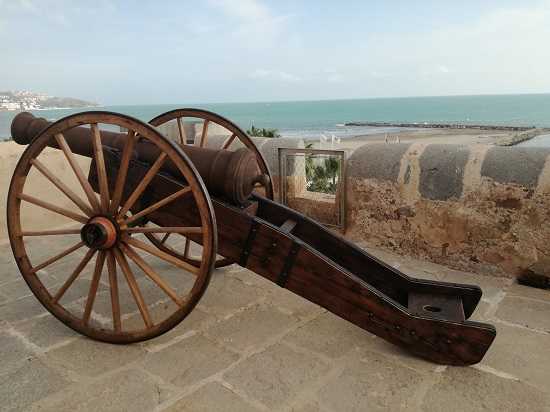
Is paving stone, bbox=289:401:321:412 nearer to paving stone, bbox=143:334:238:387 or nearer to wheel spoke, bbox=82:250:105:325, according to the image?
paving stone, bbox=143:334:238:387

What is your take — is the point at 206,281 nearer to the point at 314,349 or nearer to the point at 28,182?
the point at 314,349

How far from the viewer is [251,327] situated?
293 cm

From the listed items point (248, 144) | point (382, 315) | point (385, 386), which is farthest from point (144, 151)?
point (385, 386)

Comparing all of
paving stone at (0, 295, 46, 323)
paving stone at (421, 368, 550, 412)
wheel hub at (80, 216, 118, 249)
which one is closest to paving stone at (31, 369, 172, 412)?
wheel hub at (80, 216, 118, 249)

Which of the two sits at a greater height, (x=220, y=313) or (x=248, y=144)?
(x=248, y=144)

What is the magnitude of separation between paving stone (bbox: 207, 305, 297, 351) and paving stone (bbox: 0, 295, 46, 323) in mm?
1299

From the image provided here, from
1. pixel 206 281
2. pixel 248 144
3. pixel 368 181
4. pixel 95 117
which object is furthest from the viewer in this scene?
pixel 368 181

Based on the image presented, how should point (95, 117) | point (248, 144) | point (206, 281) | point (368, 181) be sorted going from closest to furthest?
point (206, 281) → point (95, 117) → point (248, 144) → point (368, 181)

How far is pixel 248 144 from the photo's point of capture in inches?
140

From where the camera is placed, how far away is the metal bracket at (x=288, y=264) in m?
2.56

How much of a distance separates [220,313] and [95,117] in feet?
4.96

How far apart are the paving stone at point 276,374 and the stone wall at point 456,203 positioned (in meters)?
1.98

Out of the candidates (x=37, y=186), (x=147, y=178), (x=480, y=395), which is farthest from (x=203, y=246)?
(x=37, y=186)

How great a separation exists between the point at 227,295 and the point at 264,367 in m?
1.04
